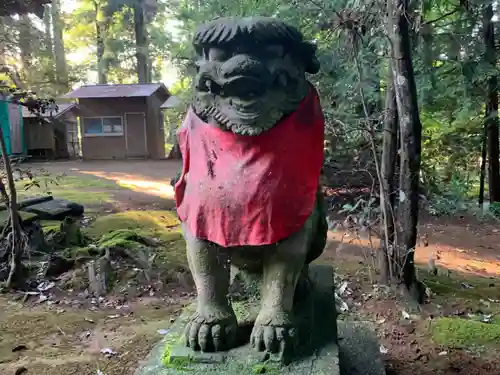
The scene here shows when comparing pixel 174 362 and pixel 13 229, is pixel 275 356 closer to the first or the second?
pixel 174 362

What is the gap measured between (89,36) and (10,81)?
56.8 ft

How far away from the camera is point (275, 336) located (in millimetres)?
1864

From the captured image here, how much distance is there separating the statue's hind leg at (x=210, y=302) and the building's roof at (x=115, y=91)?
16429mm

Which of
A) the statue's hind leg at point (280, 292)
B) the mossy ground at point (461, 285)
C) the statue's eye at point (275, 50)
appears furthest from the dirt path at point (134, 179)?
the statue's eye at point (275, 50)

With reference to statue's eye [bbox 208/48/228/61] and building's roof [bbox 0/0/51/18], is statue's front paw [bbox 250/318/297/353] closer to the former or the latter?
statue's eye [bbox 208/48/228/61]

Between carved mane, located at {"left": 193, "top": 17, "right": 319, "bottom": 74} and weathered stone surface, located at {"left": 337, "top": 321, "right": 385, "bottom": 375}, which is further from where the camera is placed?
weathered stone surface, located at {"left": 337, "top": 321, "right": 385, "bottom": 375}

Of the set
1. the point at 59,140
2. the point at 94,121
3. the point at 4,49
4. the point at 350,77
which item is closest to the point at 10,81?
the point at 4,49

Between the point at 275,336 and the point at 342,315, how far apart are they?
211 centimetres

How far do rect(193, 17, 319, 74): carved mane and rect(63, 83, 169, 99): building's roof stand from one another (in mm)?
16425

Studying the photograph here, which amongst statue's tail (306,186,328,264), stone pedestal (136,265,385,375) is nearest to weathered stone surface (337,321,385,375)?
stone pedestal (136,265,385,375)

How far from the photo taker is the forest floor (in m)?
3.31

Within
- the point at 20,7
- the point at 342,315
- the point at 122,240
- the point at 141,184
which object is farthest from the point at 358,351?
the point at 141,184

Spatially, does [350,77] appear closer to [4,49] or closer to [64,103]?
[4,49]

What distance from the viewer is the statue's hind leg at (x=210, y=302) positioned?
1910 millimetres
